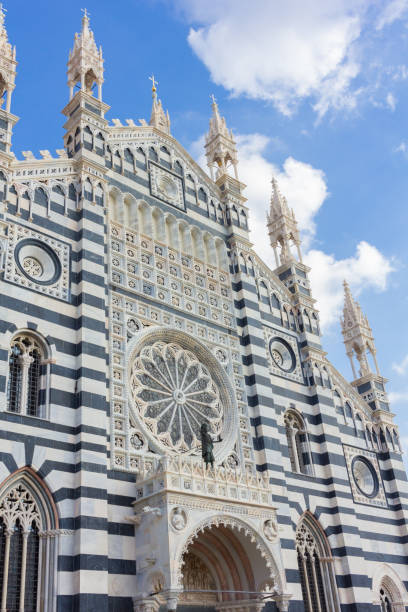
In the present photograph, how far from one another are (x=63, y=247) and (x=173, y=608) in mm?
10683

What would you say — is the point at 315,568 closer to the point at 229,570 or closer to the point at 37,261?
the point at 229,570

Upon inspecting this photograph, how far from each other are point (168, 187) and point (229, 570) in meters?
14.1

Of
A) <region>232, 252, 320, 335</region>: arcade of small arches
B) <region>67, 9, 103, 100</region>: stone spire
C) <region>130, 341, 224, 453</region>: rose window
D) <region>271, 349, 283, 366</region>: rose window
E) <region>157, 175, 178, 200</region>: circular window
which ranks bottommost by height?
<region>130, 341, 224, 453</region>: rose window

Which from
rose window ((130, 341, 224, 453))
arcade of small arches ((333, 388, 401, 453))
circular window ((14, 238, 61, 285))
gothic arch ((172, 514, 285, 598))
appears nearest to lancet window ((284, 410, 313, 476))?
arcade of small arches ((333, 388, 401, 453))

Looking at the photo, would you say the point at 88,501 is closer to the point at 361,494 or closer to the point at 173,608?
the point at 173,608

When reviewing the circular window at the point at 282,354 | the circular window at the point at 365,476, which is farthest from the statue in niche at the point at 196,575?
the circular window at the point at 365,476

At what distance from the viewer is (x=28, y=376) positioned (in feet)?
59.2

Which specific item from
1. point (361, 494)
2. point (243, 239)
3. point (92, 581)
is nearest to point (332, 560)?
point (361, 494)

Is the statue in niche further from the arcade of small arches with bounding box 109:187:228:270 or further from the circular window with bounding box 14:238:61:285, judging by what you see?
the arcade of small arches with bounding box 109:187:228:270

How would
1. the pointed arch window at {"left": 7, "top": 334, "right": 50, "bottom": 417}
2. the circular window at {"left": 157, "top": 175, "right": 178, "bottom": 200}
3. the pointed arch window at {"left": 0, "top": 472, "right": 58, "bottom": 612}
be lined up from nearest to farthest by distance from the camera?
the pointed arch window at {"left": 0, "top": 472, "right": 58, "bottom": 612} → the pointed arch window at {"left": 7, "top": 334, "right": 50, "bottom": 417} → the circular window at {"left": 157, "top": 175, "right": 178, "bottom": 200}

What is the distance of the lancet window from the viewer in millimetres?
24641

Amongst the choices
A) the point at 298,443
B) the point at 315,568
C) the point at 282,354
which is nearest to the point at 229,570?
the point at 315,568

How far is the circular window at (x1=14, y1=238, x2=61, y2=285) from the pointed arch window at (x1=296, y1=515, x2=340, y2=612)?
12.0 meters

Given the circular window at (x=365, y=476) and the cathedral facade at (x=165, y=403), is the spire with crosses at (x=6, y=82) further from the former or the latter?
the circular window at (x=365, y=476)
